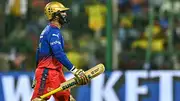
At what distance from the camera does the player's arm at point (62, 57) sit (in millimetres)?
8727

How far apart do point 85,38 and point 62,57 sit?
133 inches

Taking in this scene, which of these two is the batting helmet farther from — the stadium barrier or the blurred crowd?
the blurred crowd

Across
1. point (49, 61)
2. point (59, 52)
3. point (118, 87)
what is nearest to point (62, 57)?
point (59, 52)

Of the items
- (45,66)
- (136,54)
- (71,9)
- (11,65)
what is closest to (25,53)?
(11,65)

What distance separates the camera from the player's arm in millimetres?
8727

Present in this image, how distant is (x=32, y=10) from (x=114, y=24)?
4.77ft

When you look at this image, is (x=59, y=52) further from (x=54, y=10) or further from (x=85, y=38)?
(x=85, y=38)

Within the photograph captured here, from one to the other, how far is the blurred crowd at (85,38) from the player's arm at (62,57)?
3206 millimetres

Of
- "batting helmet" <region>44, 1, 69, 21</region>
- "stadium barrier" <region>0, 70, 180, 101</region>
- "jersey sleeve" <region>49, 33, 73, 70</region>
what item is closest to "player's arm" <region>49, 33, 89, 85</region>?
"jersey sleeve" <region>49, 33, 73, 70</region>

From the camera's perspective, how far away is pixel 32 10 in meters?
12.0

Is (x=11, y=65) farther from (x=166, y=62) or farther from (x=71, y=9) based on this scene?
(x=166, y=62)

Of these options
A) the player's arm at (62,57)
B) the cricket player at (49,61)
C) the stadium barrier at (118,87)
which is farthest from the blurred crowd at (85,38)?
the player's arm at (62,57)

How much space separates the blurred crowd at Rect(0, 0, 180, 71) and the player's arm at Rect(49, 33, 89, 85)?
3206mm

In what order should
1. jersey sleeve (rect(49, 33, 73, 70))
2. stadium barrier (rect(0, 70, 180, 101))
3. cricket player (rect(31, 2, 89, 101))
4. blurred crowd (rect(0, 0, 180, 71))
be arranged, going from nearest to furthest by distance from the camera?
1. jersey sleeve (rect(49, 33, 73, 70))
2. cricket player (rect(31, 2, 89, 101))
3. stadium barrier (rect(0, 70, 180, 101))
4. blurred crowd (rect(0, 0, 180, 71))
